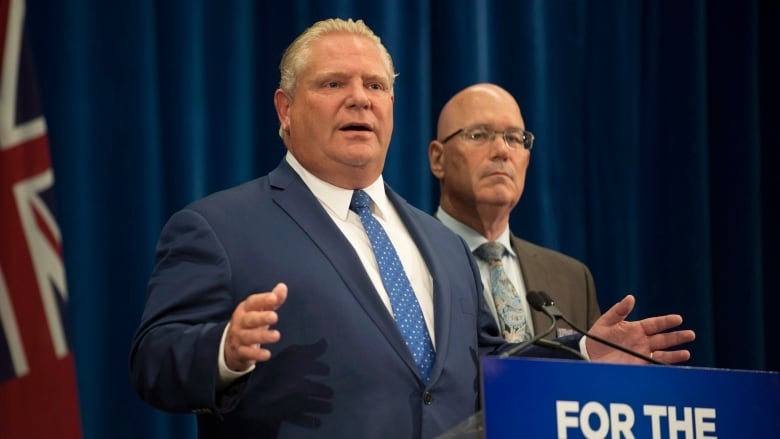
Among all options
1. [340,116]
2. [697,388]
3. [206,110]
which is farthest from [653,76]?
[697,388]

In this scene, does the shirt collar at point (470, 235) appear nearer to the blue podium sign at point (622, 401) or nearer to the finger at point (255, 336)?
the blue podium sign at point (622, 401)

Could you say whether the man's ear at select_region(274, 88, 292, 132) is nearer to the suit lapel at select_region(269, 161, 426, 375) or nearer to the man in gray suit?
the suit lapel at select_region(269, 161, 426, 375)

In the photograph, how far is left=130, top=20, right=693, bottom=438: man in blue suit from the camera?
6.59 feet

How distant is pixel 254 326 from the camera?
5.90ft

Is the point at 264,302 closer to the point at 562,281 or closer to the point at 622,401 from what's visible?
the point at 622,401

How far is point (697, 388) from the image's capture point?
6.45ft

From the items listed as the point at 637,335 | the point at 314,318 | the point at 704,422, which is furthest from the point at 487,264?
the point at 704,422

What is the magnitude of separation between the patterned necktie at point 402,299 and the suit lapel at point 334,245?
60 millimetres

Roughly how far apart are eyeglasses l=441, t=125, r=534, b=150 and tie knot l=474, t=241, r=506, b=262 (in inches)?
14.2

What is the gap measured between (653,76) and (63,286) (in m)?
3.07

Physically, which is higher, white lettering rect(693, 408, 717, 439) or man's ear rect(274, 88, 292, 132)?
man's ear rect(274, 88, 292, 132)

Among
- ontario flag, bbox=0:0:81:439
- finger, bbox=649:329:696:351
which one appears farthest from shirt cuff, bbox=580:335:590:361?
ontario flag, bbox=0:0:81:439

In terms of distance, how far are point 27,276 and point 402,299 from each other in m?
0.76

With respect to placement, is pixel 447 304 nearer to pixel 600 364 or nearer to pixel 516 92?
pixel 600 364
